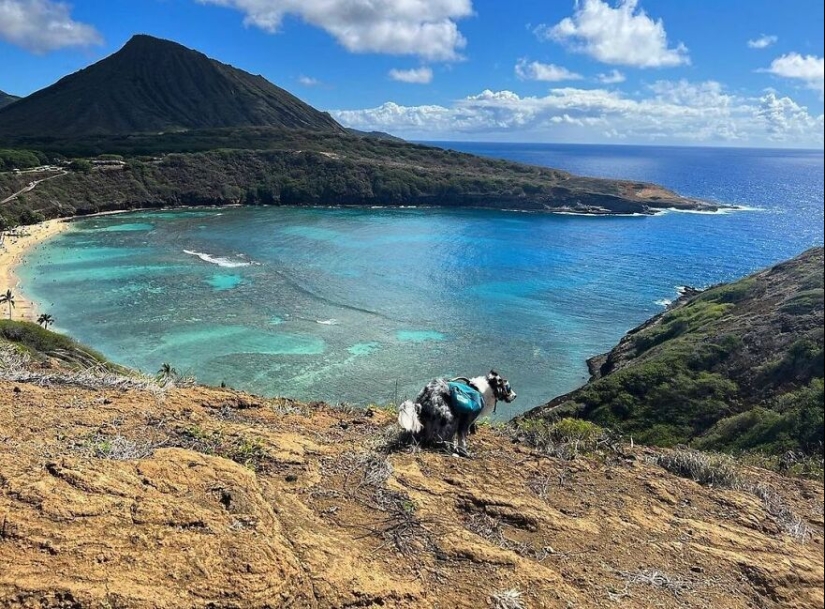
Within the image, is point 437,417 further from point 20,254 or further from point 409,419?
point 20,254

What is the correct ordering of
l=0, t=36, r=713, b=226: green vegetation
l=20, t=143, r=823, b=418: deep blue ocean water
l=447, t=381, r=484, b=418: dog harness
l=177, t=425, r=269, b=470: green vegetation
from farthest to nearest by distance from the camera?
l=0, t=36, r=713, b=226: green vegetation → l=20, t=143, r=823, b=418: deep blue ocean water → l=447, t=381, r=484, b=418: dog harness → l=177, t=425, r=269, b=470: green vegetation

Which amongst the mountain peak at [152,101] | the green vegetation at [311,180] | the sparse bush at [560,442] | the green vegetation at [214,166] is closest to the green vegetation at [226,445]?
the sparse bush at [560,442]

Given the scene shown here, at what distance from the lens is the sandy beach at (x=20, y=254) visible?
42.3 metres

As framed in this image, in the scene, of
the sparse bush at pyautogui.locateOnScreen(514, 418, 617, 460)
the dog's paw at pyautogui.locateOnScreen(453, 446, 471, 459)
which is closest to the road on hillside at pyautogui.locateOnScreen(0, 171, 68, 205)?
the sparse bush at pyautogui.locateOnScreen(514, 418, 617, 460)

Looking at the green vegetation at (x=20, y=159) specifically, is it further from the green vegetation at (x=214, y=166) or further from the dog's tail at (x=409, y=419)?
the dog's tail at (x=409, y=419)

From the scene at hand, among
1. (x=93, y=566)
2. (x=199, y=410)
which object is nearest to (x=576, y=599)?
(x=93, y=566)

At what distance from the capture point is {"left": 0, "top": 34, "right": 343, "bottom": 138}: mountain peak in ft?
495

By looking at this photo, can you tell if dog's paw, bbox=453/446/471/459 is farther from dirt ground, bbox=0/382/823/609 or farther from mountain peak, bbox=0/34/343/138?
mountain peak, bbox=0/34/343/138

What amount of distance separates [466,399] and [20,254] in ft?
227

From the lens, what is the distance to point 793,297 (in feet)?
91.6

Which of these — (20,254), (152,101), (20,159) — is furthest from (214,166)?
(152,101)

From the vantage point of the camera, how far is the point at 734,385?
77.6 feet

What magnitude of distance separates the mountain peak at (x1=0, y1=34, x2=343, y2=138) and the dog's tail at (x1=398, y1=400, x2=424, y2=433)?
160 meters

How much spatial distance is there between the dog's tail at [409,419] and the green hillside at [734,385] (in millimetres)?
12329
